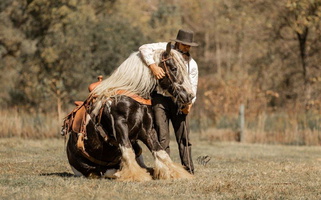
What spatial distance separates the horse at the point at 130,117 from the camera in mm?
7598

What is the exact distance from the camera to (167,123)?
8531mm

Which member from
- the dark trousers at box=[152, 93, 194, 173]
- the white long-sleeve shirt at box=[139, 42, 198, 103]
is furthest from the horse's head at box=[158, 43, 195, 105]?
the dark trousers at box=[152, 93, 194, 173]

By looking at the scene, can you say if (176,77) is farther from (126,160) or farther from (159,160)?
(126,160)

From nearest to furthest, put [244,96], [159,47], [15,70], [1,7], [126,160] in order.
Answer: [126,160]
[159,47]
[244,96]
[1,7]
[15,70]

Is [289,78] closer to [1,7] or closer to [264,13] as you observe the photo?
[264,13]

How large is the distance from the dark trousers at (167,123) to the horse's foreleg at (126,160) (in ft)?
2.86

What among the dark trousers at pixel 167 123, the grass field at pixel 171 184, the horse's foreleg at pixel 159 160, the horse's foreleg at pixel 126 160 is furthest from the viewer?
the dark trousers at pixel 167 123

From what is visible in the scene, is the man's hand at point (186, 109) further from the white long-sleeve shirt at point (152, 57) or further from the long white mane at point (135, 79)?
the long white mane at point (135, 79)

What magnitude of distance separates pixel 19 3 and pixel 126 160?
72.1 ft

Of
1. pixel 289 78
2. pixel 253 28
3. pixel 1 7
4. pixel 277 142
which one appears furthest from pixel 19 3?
pixel 277 142

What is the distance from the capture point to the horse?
299 inches

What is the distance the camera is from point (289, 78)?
27656 millimetres

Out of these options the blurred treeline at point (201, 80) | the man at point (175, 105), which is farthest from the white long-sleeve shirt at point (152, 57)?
the blurred treeline at point (201, 80)

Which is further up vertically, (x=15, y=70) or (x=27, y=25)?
(x=27, y=25)
